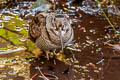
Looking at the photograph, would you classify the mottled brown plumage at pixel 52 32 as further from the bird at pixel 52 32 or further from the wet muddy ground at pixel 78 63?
the wet muddy ground at pixel 78 63

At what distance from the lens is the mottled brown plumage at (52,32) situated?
4648 mm

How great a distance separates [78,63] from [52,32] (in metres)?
0.70

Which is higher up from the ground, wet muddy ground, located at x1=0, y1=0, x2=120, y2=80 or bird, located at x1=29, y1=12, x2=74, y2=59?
bird, located at x1=29, y1=12, x2=74, y2=59

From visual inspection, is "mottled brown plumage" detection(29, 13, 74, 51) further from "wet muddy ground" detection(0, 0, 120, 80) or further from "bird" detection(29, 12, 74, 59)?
"wet muddy ground" detection(0, 0, 120, 80)

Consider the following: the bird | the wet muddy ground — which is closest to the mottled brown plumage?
the bird

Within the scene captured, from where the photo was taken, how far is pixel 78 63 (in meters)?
4.99

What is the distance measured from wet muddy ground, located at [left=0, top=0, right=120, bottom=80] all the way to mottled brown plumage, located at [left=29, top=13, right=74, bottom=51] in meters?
0.34

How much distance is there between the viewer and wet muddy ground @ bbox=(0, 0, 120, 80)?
460 centimetres

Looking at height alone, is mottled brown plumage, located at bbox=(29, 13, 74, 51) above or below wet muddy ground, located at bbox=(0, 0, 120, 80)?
above

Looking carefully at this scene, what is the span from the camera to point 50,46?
4.80 metres

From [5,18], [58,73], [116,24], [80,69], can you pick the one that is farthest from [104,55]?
[5,18]

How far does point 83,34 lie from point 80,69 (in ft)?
4.15

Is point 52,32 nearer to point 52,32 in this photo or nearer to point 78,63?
point 52,32

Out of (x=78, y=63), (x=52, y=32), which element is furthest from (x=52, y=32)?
(x=78, y=63)
